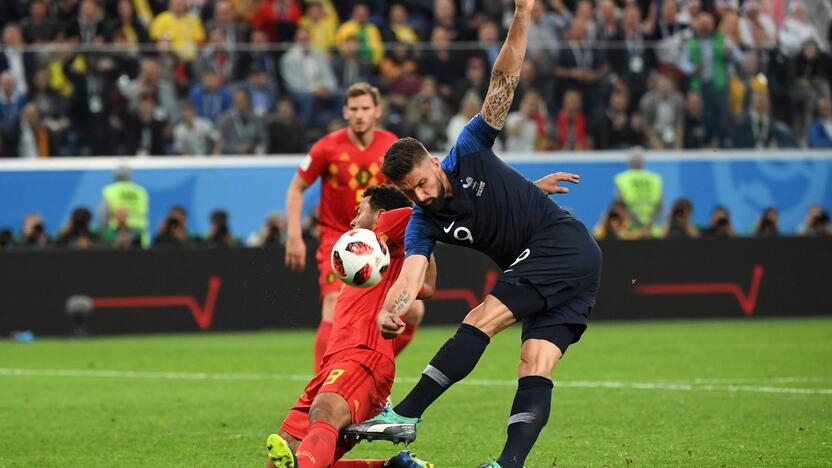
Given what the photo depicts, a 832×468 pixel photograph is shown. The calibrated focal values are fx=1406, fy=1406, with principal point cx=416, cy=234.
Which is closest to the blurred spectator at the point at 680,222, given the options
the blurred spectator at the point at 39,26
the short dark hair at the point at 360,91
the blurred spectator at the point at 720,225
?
the blurred spectator at the point at 720,225

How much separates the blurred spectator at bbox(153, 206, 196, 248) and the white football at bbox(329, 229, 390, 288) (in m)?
11.3

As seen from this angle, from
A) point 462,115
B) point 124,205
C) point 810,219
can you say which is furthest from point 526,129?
point 124,205

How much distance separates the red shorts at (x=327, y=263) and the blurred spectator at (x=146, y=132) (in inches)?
349

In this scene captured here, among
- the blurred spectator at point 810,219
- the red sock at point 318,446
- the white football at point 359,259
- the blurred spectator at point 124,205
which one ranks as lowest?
the blurred spectator at point 810,219

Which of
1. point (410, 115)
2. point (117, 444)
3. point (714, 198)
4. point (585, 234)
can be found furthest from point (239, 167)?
point (585, 234)

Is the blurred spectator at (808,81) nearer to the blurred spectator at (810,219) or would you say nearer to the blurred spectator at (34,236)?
the blurred spectator at (810,219)

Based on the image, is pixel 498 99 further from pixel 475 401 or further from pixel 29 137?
pixel 29 137

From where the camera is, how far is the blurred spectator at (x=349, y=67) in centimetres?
1912

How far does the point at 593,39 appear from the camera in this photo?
20656 millimetres

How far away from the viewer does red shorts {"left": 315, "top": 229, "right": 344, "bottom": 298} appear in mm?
10031

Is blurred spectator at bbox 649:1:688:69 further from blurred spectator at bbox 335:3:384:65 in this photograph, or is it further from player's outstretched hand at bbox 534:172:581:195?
player's outstretched hand at bbox 534:172:581:195

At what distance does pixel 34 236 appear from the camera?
696 inches

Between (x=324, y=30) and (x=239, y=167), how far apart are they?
2.60 m

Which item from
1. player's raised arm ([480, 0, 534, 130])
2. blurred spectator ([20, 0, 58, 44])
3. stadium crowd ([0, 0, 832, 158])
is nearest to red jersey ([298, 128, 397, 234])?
player's raised arm ([480, 0, 534, 130])
